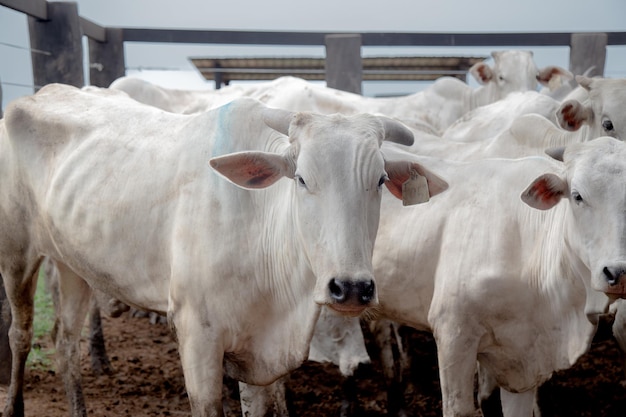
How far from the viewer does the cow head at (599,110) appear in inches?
197

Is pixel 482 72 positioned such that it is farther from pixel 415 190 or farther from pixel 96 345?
pixel 415 190

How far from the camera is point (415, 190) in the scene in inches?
143

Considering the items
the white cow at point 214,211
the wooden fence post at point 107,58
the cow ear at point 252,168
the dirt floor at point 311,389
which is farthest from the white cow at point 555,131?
the wooden fence post at point 107,58

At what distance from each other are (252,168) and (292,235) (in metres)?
0.32

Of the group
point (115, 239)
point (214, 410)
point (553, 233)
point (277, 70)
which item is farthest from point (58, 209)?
point (277, 70)

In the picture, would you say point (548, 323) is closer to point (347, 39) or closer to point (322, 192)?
point (322, 192)

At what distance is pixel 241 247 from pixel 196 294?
0.26m

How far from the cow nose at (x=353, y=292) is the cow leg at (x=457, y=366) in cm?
114

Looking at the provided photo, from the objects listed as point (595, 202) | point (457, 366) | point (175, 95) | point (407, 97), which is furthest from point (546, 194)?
point (175, 95)

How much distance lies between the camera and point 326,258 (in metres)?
3.13

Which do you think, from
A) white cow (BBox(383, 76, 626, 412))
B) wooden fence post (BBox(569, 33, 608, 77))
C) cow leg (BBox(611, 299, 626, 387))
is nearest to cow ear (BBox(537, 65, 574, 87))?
wooden fence post (BBox(569, 33, 608, 77))

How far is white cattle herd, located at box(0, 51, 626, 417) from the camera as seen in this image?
3.41 meters

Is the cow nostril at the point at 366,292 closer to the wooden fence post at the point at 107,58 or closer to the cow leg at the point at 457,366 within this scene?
the cow leg at the point at 457,366

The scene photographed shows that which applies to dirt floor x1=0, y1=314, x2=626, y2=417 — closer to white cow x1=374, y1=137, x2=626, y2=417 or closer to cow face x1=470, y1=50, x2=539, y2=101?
white cow x1=374, y1=137, x2=626, y2=417
